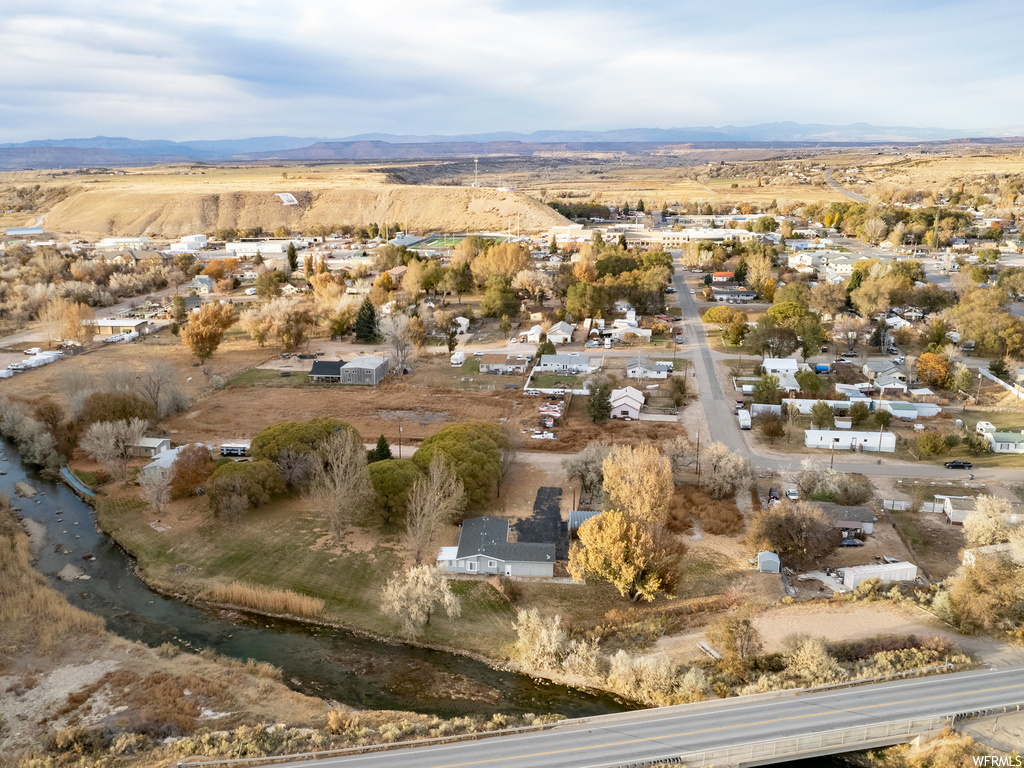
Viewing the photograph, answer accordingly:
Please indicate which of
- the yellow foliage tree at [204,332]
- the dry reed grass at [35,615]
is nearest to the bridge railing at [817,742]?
the dry reed grass at [35,615]

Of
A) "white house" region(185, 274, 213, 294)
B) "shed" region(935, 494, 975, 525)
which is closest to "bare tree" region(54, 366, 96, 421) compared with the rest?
"white house" region(185, 274, 213, 294)

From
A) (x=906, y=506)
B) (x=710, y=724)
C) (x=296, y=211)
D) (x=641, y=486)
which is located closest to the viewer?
(x=710, y=724)

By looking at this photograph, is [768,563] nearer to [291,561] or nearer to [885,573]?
[885,573]

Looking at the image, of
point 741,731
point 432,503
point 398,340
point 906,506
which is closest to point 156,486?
point 432,503

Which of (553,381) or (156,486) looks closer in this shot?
(156,486)

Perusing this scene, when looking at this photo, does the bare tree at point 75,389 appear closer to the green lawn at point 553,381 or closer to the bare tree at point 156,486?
the bare tree at point 156,486

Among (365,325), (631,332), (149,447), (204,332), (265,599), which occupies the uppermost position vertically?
(204,332)
